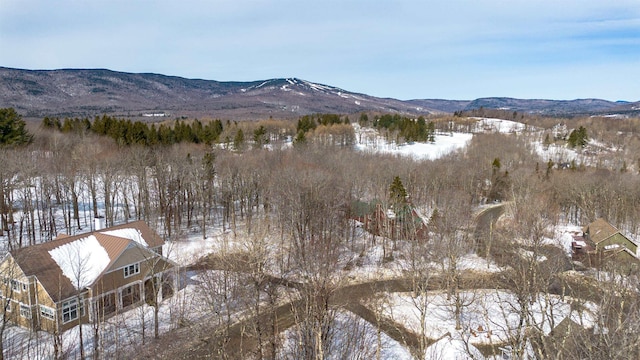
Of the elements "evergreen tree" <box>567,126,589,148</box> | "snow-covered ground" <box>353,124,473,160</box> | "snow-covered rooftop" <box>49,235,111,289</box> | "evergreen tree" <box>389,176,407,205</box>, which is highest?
"evergreen tree" <box>567,126,589,148</box>

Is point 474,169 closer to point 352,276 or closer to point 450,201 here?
point 450,201

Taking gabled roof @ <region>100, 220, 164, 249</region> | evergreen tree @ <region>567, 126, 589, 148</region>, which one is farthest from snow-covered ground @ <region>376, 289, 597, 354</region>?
evergreen tree @ <region>567, 126, 589, 148</region>

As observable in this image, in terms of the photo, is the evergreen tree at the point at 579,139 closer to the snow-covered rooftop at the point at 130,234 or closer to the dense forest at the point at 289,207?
the dense forest at the point at 289,207

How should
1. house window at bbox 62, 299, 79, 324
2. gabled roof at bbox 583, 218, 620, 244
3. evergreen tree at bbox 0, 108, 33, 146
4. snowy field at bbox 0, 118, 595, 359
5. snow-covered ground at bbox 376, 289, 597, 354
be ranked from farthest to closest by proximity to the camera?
evergreen tree at bbox 0, 108, 33, 146
gabled roof at bbox 583, 218, 620, 244
snow-covered ground at bbox 376, 289, 597, 354
house window at bbox 62, 299, 79, 324
snowy field at bbox 0, 118, 595, 359

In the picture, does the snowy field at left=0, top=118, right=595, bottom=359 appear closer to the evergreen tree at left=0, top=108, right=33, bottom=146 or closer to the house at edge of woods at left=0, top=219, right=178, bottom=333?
the house at edge of woods at left=0, top=219, right=178, bottom=333

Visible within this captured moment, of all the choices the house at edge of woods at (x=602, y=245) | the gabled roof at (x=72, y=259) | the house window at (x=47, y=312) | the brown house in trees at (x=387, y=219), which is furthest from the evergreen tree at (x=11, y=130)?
the house at edge of woods at (x=602, y=245)

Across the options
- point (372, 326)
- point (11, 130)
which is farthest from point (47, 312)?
point (11, 130)

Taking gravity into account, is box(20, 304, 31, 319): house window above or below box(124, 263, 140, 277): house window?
below

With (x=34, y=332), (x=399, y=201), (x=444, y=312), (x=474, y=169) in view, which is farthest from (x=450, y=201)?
(x=34, y=332)
